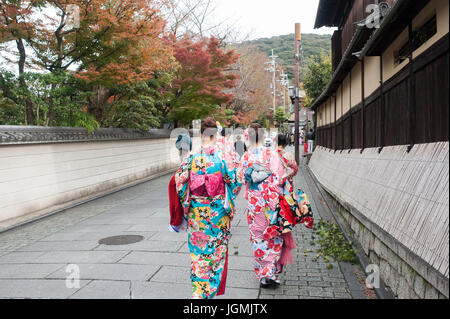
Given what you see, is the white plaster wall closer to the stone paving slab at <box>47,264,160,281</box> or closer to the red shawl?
the stone paving slab at <box>47,264,160,281</box>

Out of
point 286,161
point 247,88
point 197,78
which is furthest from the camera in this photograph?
point 247,88

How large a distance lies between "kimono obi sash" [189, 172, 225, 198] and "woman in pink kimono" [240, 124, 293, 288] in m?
0.72

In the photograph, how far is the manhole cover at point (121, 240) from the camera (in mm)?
6906

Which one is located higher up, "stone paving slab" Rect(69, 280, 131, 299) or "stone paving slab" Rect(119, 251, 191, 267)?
"stone paving slab" Rect(69, 280, 131, 299)

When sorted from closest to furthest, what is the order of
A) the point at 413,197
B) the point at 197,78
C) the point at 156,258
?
the point at 413,197 < the point at 156,258 < the point at 197,78

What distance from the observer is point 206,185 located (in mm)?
4059

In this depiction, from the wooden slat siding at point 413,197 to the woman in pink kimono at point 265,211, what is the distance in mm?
1392

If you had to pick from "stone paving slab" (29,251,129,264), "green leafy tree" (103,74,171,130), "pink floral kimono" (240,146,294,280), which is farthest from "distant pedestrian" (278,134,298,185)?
"green leafy tree" (103,74,171,130)

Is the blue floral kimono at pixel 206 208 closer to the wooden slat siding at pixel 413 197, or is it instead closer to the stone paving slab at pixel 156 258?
the stone paving slab at pixel 156 258

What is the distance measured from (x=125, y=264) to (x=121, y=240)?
1.53 meters

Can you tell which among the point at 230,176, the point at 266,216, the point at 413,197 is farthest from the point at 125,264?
the point at 413,197

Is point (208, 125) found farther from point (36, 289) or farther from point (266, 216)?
point (36, 289)

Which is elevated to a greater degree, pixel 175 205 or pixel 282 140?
pixel 282 140

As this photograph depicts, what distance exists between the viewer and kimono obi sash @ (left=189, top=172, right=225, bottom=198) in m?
4.05
